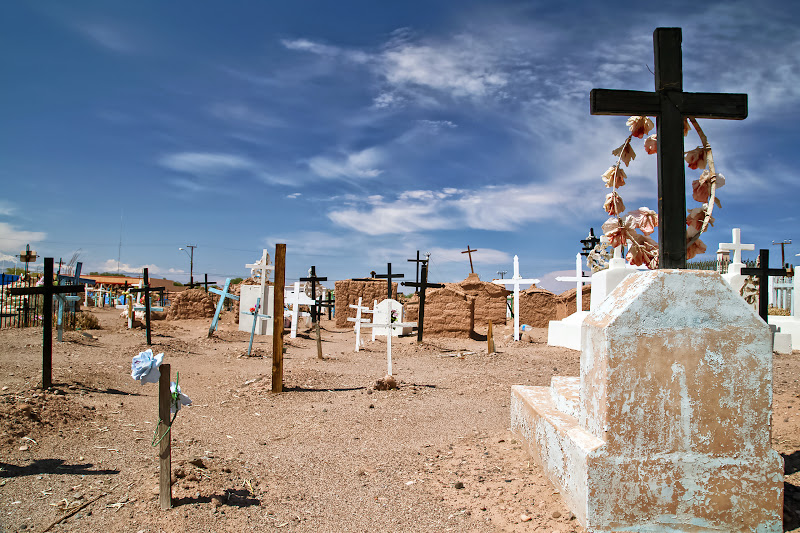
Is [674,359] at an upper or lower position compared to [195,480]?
upper

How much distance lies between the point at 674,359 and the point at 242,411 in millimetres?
5738

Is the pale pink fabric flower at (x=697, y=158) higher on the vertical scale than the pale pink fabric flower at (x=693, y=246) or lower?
higher

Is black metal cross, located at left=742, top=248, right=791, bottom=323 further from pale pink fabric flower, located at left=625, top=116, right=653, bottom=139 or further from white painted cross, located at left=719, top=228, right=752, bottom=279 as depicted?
pale pink fabric flower, located at left=625, top=116, right=653, bottom=139

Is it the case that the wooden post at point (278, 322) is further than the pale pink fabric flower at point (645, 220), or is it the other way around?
the wooden post at point (278, 322)

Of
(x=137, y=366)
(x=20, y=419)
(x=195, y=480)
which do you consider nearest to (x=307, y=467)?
(x=195, y=480)

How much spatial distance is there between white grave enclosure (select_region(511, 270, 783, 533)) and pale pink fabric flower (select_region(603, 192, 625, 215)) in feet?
3.91

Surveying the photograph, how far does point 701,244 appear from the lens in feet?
11.3

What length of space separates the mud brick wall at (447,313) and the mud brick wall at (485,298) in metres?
3.19

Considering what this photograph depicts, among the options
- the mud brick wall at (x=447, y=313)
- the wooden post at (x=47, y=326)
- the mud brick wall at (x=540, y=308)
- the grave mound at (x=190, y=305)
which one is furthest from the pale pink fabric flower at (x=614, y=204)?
the grave mound at (x=190, y=305)

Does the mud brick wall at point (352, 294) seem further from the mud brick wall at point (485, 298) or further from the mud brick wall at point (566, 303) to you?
the mud brick wall at point (566, 303)

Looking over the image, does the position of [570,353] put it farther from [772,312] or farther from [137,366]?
[772,312]

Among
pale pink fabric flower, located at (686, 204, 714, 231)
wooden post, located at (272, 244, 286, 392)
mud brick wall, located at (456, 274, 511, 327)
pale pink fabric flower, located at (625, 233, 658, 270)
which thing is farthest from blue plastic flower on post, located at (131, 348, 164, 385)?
mud brick wall, located at (456, 274, 511, 327)

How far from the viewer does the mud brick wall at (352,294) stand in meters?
23.7

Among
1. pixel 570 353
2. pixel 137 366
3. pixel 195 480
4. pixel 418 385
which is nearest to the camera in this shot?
pixel 137 366
